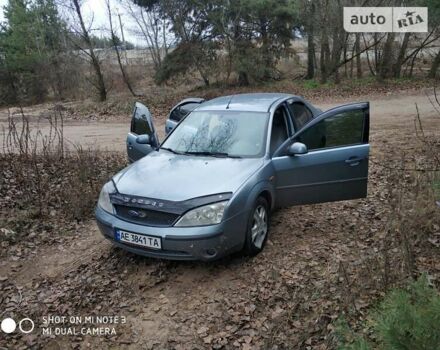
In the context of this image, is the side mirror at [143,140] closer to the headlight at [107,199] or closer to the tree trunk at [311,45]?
the headlight at [107,199]

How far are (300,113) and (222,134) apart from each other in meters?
1.52

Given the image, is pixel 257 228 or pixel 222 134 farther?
pixel 222 134

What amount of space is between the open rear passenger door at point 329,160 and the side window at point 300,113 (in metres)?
0.69

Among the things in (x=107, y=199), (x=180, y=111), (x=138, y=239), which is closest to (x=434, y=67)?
(x=180, y=111)

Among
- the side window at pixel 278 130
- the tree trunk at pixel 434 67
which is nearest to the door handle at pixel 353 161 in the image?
the side window at pixel 278 130

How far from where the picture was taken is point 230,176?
418 centimetres

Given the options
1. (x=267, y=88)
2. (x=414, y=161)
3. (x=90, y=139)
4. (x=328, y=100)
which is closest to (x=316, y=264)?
(x=414, y=161)

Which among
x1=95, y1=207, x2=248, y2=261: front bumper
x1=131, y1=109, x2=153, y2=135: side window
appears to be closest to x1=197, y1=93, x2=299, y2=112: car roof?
x1=131, y1=109, x2=153, y2=135: side window

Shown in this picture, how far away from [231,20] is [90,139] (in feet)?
35.9

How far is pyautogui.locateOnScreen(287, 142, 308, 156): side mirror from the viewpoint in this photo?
184 inches

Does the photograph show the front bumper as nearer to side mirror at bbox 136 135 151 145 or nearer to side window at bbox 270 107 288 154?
side window at bbox 270 107 288 154

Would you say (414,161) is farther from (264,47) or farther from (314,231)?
(264,47)

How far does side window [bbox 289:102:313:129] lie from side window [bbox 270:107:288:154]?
324 millimetres

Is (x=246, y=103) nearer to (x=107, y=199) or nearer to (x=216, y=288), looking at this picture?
(x=107, y=199)
